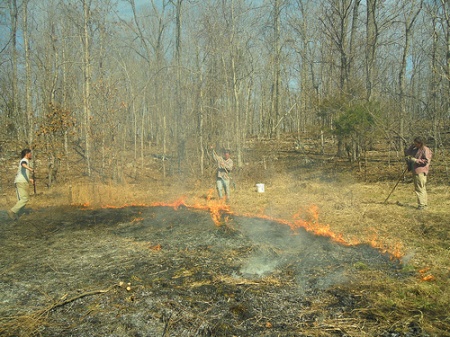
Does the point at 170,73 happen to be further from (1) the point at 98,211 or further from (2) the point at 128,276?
(2) the point at 128,276

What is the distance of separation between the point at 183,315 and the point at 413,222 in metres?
6.16

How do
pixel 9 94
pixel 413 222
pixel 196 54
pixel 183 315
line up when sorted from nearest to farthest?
pixel 183 315, pixel 413 222, pixel 196 54, pixel 9 94

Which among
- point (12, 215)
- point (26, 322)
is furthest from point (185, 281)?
point (12, 215)

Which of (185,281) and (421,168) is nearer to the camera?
(185,281)

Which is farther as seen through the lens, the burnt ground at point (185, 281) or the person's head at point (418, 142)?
the person's head at point (418, 142)

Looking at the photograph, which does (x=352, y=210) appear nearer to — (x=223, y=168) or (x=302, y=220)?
(x=302, y=220)

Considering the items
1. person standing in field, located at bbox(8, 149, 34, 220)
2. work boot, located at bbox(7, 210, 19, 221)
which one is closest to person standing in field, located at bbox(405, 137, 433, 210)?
person standing in field, located at bbox(8, 149, 34, 220)

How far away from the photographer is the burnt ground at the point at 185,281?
12.6 feet

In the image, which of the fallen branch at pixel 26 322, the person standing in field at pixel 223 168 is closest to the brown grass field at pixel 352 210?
the fallen branch at pixel 26 322

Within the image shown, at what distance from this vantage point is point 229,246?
6.69 meters

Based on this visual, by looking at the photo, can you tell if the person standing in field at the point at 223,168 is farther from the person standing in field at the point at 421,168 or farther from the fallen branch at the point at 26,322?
the fallen branch at the point at 26,322

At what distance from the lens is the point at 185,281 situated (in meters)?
5.04

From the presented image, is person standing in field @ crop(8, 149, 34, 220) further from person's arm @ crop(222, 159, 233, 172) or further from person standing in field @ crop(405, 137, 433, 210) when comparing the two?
person standing in field @ crop(405, 137, 433, 210)

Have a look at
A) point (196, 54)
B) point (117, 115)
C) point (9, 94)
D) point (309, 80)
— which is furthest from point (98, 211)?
point (309, 80)
